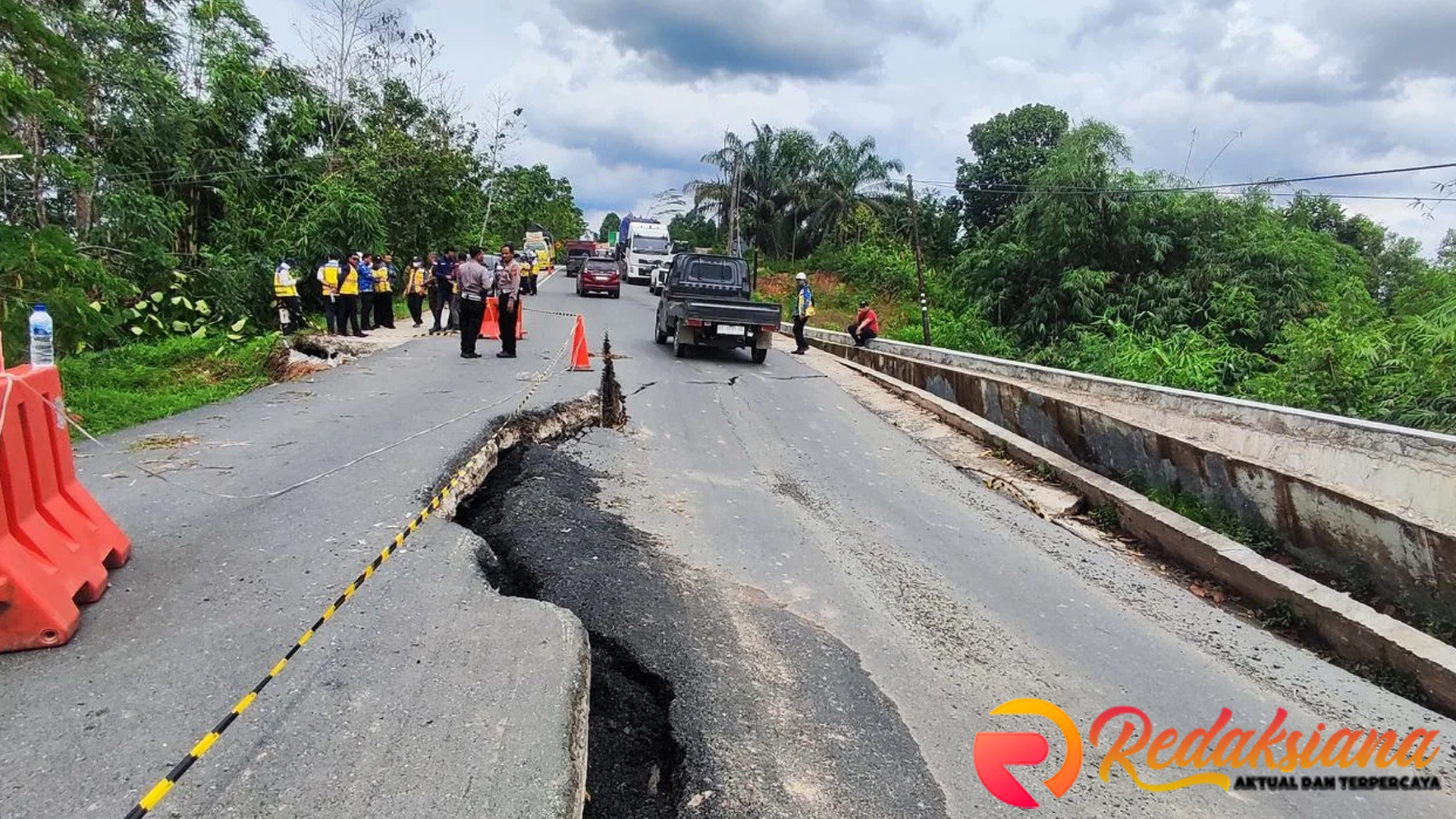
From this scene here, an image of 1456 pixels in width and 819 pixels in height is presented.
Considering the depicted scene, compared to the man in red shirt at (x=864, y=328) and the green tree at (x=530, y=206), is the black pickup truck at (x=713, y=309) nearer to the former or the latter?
the man in red shirt at (x=864, y=328)

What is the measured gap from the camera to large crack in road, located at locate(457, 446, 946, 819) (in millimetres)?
2865

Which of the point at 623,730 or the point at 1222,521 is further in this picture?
the point at 1222,521

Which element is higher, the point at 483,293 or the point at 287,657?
the point at 483,293

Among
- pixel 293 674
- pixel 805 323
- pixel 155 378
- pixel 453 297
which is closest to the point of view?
pixel 293 674

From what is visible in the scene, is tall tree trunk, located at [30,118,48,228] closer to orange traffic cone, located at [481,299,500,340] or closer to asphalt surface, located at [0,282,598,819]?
orange traffic cone, located at [481,299,500,340]

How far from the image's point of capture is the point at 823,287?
4003 cm

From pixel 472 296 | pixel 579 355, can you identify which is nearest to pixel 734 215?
pixel 472 296

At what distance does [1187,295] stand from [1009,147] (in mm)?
22625

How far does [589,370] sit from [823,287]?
29.6 metres

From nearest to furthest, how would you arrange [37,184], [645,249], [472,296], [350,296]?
[472,296] → [37,184] → [350,296] → [645,249]

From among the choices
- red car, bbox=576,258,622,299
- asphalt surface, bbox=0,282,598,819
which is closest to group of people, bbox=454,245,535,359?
asphalt surface, bbox=0,282,598,819

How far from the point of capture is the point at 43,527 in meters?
3.45

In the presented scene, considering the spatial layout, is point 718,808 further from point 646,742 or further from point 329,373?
point 329,373

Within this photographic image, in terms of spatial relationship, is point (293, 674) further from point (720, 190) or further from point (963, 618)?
point (720, 190)
